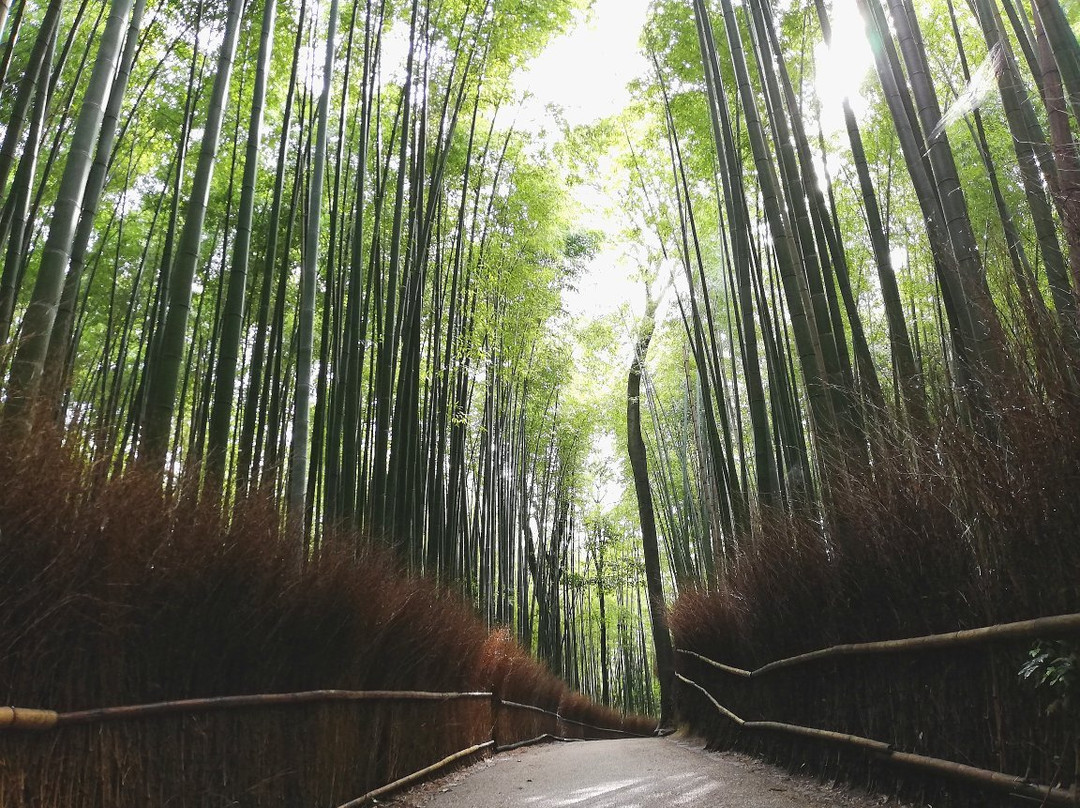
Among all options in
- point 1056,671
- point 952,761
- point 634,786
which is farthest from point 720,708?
point 1056,671

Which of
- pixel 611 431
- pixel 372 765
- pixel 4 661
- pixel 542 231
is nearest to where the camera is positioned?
pixel 4 661

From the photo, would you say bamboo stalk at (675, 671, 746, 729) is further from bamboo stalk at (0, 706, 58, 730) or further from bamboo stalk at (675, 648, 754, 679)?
bamboo stalk at (0, 706, 58, 730)

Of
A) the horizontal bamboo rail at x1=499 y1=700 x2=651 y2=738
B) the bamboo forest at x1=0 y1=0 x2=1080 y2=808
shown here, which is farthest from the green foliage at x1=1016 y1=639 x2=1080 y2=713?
the horizontal bamboo rail at x1=499 y1=700 x2=651 y2=738

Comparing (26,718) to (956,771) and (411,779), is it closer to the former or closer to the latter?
(956,771)

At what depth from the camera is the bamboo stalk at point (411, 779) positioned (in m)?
2.64

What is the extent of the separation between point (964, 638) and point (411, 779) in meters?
2.47

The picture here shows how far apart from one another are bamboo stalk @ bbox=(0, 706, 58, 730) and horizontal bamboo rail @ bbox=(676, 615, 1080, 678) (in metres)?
1.93

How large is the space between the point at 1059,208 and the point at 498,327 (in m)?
6.19

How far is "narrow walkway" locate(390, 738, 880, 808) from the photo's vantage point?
Result: 2539 mm

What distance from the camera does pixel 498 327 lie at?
755 cm

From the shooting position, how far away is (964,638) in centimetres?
179

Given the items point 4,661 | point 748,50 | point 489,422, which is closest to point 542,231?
point 489,422

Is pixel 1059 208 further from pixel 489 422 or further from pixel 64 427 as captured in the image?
pixel 489 422

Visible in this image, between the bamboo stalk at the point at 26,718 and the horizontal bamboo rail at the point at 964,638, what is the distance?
6.34ft
